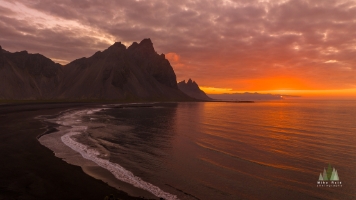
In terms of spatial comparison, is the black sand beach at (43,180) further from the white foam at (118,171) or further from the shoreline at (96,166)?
the white foam at (118,171)

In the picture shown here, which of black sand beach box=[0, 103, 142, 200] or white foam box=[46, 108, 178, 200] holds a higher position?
black sand beach box=[0, 103, 142, 200]

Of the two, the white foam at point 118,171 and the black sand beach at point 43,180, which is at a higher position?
the black sand beach at point 43,180

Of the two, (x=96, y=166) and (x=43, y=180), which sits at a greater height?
(x=43, y=180)

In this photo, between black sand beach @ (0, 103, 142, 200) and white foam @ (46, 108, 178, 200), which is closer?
black sand beach @ (0, 103, 142, 200)

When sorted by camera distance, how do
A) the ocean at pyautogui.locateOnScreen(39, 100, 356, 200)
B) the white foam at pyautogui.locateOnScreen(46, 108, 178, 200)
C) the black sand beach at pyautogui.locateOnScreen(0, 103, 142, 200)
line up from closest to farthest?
the black sand beach at pyautogui.locateOnScreen(0, 103, 142, 200) → the white foam at pyautogui.locateOnScreen(46, 108, 178, 200) → the ocean at pyautogui.locateOnScreen(39, 100, 356, 200)

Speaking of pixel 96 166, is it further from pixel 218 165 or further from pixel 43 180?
pixel 218 165

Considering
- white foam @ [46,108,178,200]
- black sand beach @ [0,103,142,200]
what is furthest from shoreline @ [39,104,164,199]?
black sand beach @ [0,103,142,200]

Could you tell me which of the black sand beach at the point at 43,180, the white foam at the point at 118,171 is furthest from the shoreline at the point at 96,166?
the black sand beach at the point at 43,180

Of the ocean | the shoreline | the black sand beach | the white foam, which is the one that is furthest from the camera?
the ocean

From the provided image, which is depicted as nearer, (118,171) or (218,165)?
(118,171)

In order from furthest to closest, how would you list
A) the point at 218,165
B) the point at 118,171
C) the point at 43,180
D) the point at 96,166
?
1. the point at 218,165
2. the point at 96,166
3. the point at 118,171
4. the point at 43,180

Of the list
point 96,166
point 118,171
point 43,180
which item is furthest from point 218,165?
point 43,180

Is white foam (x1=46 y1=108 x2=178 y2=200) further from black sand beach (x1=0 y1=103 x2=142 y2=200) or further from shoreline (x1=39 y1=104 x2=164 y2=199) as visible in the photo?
black sand beach (x1=0 y1=103 x2=142 y2=200)

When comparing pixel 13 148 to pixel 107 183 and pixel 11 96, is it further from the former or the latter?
pixel 11 96
